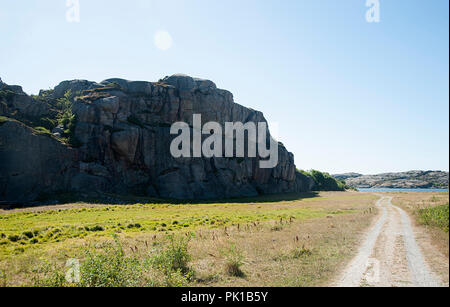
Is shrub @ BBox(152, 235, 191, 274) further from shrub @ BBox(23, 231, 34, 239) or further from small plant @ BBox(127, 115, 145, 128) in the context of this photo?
small plant @ BBox(127, 115, 145, 128)

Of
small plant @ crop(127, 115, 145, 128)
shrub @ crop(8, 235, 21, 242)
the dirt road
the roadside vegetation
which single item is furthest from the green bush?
→ the roadside vegetation

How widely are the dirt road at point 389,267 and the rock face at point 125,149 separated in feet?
201

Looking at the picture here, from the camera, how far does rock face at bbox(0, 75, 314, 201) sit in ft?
179

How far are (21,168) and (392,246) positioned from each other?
6790 centimetres

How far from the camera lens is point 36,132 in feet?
192

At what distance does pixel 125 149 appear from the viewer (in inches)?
2862

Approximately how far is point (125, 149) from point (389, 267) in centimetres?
7303

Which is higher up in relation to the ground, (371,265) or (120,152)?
(120,152)

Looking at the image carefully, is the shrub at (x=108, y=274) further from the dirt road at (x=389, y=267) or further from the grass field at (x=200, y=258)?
the dirt road at (x=389, y=267)

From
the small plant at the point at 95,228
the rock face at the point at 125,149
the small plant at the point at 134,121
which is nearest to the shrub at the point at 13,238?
the small plant at the point at 95,228

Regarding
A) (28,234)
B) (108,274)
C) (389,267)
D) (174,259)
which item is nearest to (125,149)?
(28,234)

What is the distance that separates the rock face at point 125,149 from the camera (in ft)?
179
